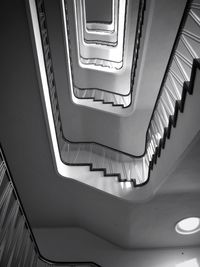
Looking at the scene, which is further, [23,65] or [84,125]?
[84,125]

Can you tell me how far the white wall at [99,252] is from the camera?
6.06 m

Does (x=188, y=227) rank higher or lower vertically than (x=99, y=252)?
higher

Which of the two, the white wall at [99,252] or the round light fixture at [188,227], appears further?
the white wall at [99,252]

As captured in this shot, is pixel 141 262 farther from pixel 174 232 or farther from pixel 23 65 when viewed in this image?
pixel 23 65

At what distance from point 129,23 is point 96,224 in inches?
233

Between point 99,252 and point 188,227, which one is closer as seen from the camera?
point 188,227

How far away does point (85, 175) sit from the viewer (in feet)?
17.3

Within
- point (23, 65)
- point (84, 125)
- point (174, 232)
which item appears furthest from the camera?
point (84, 125)

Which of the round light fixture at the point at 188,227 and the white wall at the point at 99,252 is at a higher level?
the round light fixture at the point at 188,227

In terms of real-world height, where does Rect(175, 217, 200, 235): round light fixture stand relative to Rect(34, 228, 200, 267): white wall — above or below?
above

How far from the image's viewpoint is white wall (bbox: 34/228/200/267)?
6059 millimetres

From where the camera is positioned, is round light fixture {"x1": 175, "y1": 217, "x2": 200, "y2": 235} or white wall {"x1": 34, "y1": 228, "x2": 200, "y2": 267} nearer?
round light fixture {"x1": 175, "y1": 217, "x2": 200, "y2": 235}

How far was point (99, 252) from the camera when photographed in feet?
20.9

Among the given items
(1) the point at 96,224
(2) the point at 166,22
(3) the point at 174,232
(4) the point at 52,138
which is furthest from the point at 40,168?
(2) the point at 166,22
